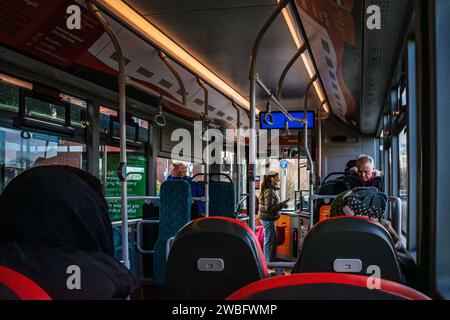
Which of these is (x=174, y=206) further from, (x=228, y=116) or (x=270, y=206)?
(x=228, y=116)

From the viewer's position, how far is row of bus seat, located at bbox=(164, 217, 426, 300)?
4.15 feet

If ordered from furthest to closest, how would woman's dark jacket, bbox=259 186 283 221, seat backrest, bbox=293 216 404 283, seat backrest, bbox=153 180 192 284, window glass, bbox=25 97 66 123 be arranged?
woman's dark jacket, bbox=259 186 283 221 → seat backrest, bbox=153 180 192 284 → window glass, bbox=25 97 66 123 → seat backrest, bbox=293 216 404 283

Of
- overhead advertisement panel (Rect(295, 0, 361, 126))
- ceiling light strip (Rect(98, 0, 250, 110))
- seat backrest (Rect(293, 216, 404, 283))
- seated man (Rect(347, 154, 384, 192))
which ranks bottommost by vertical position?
seat backrest (Rect(293, 216, 404, 283))

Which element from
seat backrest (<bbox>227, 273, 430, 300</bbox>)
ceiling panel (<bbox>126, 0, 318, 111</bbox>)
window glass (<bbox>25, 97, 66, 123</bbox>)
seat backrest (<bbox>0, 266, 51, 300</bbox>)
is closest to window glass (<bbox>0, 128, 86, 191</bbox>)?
window glass (<bbox>25, 97, 66, 123</bbox>)

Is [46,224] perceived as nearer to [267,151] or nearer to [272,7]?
[272,7]

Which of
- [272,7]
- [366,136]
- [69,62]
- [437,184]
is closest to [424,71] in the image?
[437,184]

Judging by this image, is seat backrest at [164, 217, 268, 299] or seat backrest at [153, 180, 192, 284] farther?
seat backrest at [153, 180, 192, 284]

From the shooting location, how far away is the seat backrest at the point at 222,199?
17.6 feet

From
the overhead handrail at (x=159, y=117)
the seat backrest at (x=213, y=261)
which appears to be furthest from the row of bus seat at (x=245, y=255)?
the overhead handrail at (x=159, y=117)

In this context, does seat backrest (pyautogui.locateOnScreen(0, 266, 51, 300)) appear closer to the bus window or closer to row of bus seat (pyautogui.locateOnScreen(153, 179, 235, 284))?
row of bus seat (pyautogui.locateOnScreen(153, 179, 235, 284))

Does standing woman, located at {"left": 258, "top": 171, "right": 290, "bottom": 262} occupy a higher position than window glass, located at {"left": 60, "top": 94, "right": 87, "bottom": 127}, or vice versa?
window glass, located at {"left": 60, "top": 94, "right": 87, "bottom": 127}

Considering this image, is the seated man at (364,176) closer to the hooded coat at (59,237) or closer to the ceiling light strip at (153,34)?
the ceiling light strip at (153,34)

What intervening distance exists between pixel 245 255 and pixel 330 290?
704 mm

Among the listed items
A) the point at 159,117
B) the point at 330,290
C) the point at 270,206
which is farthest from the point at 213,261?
the point at 270,206
